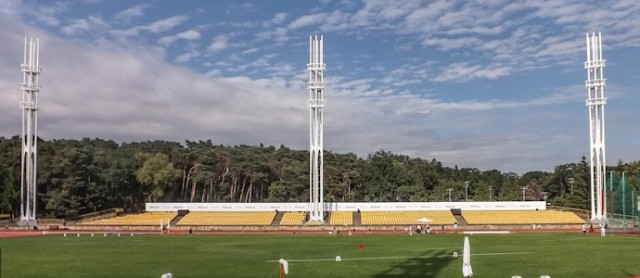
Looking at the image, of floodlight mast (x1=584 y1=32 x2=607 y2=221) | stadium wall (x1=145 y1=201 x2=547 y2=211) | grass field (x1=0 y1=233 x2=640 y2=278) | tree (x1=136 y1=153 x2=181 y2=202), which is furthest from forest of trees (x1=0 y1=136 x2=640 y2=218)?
grass field (x1=0 y1=233 x2=640 y2=278)

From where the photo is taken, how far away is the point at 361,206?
79188mm

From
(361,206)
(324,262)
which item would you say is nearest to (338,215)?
(361,206)

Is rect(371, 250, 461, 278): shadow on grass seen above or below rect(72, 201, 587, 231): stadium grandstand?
above

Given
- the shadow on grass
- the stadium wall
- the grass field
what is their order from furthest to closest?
the stadium wall → the grass field → the shadow on grass

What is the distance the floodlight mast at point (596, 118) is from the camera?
61.5 meters

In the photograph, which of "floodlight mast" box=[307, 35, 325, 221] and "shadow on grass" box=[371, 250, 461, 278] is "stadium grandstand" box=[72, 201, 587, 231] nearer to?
"floodlight mast" box=[307, 35, 325, 221]

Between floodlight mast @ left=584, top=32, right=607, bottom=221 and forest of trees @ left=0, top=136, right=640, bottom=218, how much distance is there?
31690 mm

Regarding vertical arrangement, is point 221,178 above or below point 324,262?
above

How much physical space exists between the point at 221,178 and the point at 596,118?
246 feet

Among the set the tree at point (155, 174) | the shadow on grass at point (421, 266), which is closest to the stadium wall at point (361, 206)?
the tree at point (155, 174)

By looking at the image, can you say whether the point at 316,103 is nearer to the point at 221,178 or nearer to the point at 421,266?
the point at 421,266

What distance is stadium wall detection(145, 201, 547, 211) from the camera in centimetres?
7812

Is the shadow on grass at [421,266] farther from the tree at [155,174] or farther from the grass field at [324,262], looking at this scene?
the tree at [155,174]

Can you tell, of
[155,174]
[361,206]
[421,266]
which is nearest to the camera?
[421,266]
